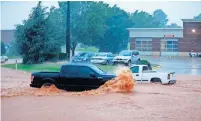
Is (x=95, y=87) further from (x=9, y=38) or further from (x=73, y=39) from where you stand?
(x=9, y=38)

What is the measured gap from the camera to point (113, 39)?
68.2 meters

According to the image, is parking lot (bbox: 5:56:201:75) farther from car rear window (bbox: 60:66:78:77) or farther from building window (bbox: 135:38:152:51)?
building window (bbox: 135:38:152:51)

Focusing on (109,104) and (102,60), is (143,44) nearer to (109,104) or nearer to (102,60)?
(102,60)

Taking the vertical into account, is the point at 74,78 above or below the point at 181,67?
above

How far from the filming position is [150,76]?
19.8 m

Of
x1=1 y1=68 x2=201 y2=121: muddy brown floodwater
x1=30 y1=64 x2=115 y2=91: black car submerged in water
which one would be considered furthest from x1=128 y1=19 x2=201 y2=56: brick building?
x1=30 y1=64 x2=115 y2=91: black car submerged in water

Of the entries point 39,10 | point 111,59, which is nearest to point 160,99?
point 111,59

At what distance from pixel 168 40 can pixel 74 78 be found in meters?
51.2

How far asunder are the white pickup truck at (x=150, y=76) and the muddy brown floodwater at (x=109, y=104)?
122 cm

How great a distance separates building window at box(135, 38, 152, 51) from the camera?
6538cm

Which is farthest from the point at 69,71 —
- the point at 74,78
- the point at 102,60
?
the point at 102,60

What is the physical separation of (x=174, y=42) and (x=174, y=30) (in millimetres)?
2301

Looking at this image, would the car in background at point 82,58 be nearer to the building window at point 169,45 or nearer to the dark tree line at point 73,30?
the dark tree line at point 73,30

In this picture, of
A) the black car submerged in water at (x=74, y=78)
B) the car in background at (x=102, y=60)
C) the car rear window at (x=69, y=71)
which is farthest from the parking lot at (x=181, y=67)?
the car rear window at (x=69, y=71)
